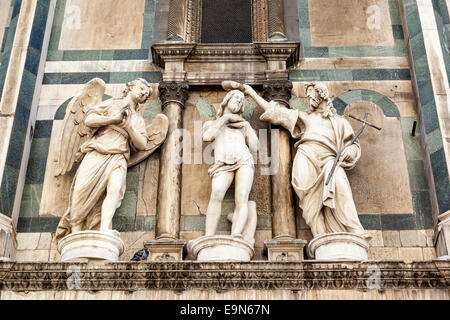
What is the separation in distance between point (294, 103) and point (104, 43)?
301 cm

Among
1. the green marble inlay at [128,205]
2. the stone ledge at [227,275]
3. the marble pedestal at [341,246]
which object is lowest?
the stone ledge at [227,275]

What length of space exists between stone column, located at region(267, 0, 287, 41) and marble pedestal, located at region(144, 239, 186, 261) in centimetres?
367

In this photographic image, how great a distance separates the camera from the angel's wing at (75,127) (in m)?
10.7

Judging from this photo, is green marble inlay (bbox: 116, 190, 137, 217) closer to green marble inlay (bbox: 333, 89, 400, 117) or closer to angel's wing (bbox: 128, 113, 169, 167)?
angel's wing (bbox: 128, 113, 169, 167)

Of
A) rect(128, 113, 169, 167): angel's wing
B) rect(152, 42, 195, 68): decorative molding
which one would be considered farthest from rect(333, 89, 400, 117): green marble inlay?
rect(128, 113, 169, 167): angel's wing

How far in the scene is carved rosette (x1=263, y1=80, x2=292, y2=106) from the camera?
36.9 ft

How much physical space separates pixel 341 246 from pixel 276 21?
4.18 meters

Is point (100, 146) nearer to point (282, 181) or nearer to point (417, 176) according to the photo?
point (282, 181)

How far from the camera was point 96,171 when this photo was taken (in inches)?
399

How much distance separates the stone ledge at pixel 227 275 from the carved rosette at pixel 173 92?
3.08 metres

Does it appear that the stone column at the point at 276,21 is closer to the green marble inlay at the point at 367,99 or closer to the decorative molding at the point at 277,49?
the decorative molding at the point at 277,49

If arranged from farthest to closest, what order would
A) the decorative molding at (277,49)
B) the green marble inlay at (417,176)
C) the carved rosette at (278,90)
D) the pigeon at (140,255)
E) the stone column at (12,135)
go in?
the decorative molding at (277,49) → the carved rosette at (278,90) → the green marble inlay at (417,176) → the stone column at (12,135) → the pigeon at (140,255)

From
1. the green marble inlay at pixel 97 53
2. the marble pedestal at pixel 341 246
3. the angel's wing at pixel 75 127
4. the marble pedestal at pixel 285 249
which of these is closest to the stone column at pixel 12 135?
the angel's wing at pixel 75 127

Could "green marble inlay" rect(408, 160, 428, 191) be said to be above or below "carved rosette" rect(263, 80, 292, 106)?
below
